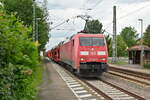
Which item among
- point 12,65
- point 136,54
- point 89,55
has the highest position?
point 136,54

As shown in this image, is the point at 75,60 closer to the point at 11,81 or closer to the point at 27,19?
the point at 11,81

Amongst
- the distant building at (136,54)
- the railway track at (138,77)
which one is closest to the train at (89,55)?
the railway track at (138,77)

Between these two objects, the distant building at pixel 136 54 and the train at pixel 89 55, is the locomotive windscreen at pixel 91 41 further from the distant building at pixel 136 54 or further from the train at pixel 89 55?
the distant building at pixel 136 54

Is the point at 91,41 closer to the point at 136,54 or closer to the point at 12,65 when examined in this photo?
the point at 12,65

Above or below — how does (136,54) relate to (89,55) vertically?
above

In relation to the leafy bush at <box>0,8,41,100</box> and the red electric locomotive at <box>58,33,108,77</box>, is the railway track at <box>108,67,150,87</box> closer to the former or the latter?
the red electric locomotive at <box>58,33,108,77</box>

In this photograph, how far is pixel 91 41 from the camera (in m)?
22.5

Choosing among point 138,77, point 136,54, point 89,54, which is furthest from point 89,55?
point 136,54

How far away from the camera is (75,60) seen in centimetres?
2198

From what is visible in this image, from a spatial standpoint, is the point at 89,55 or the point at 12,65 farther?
the point at 89,55

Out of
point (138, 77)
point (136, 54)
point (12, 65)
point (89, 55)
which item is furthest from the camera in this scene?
point (136, 54)

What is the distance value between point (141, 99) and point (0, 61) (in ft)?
24.8

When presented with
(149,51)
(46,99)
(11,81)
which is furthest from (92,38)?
(149,51)

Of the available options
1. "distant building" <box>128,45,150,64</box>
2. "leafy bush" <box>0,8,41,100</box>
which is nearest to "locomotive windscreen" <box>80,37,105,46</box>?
"leafy bush" <box>0,8,41,100</box>
